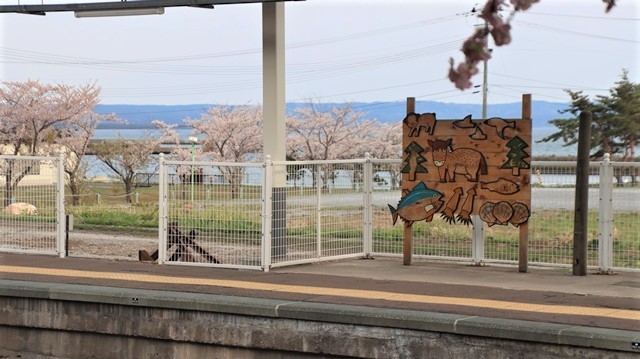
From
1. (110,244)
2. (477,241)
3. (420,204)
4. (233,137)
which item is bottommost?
(110,244)

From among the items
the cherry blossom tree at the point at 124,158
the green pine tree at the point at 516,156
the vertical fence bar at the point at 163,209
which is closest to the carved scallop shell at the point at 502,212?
the green pine tree at the point at 516,156

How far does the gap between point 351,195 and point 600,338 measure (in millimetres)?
6650

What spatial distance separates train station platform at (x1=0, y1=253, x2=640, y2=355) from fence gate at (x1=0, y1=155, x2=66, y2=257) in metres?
0.39

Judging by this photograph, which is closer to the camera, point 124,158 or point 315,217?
point 315,217

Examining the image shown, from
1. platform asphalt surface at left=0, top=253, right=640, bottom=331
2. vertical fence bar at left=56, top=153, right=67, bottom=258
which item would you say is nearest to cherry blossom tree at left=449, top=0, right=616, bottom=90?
platform asphalt surface at left=0, top=253, right=640, bottom=331

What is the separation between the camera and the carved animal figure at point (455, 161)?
12.6 metres

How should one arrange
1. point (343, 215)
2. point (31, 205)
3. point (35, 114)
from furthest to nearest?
point (35, 114) → point (31, 205) → point (343, 215)

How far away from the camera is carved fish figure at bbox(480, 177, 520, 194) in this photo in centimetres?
1237

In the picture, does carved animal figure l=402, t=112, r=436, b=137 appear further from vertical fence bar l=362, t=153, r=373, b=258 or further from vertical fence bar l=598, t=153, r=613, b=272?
vertical fence bar l=598, t=153, r=613, b=272

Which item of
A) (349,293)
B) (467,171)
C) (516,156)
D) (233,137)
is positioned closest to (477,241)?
(467,171)

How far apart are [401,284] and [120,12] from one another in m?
6.10

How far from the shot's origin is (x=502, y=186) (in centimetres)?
1245

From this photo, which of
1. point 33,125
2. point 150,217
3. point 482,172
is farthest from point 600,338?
point 33,125

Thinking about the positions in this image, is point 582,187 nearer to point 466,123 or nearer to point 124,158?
point 466,123
